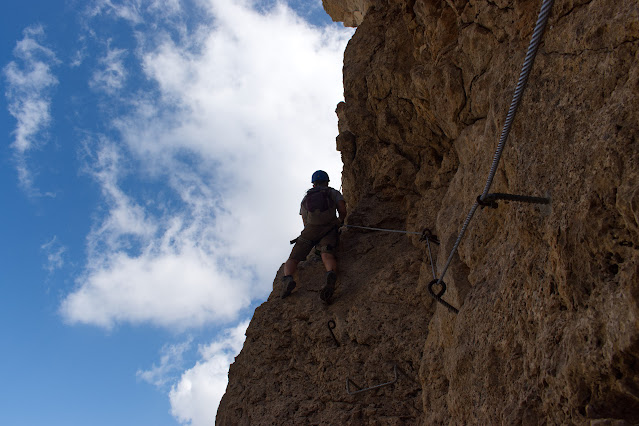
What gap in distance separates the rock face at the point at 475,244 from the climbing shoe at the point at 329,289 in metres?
0.17

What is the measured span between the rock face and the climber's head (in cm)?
43

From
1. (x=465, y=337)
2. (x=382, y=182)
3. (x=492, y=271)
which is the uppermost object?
(x=382, y=182)

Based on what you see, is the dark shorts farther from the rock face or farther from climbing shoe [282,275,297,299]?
climbing shoe [282,275,297,299]

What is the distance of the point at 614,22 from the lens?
2.69 m

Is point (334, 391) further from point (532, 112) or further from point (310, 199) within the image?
point (532, 112)

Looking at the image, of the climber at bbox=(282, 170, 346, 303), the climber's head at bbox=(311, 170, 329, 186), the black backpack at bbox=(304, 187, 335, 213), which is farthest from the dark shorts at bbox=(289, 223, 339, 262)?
the climber's head at bbox=(311, 170, 329, 186)

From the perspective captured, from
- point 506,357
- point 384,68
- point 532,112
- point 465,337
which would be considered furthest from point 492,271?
point 384,68

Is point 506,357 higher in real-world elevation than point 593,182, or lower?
lower

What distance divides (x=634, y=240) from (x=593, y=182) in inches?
14.2

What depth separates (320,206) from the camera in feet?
24.4

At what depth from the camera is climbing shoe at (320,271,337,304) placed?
6.37 metres

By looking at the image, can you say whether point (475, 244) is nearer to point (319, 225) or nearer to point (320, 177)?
point (319, 225)

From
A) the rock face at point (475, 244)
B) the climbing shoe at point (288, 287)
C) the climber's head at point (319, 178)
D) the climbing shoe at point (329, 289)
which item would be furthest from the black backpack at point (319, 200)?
the climbing shoe at point (329, 289)

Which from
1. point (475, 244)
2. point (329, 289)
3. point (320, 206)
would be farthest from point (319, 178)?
point (475, 244)
